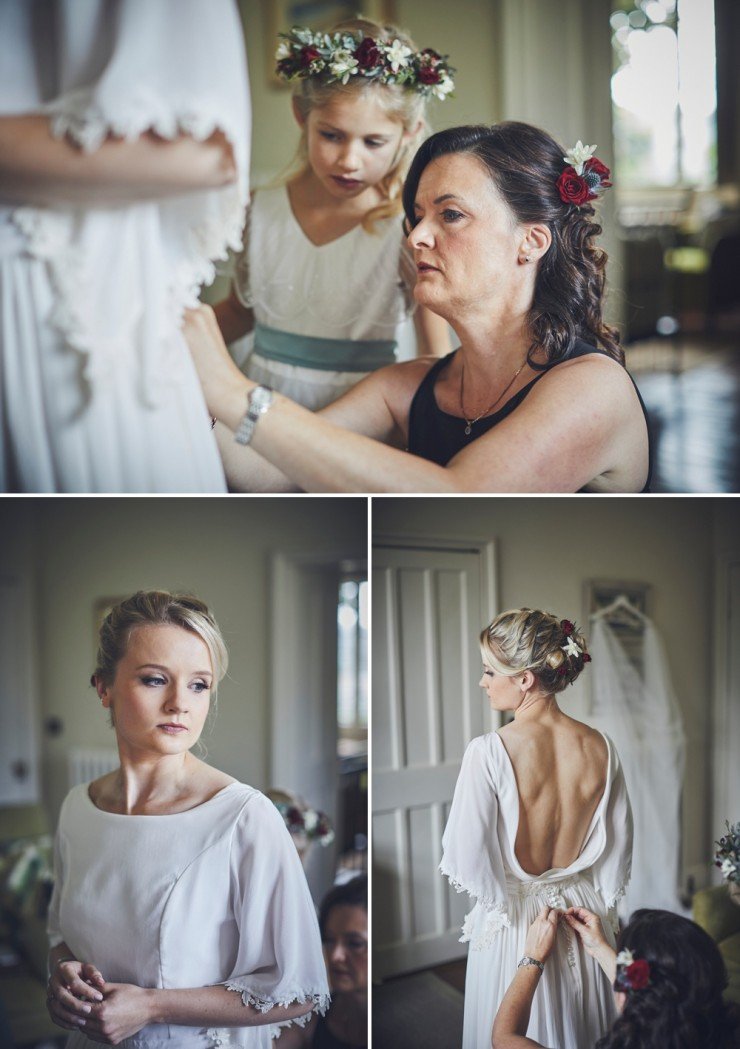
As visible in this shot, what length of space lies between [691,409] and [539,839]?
946 mm

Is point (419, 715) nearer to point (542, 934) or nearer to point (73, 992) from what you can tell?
point (542, 934)

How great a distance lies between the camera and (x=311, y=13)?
188cm

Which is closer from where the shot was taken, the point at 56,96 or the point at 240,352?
the point at 56,96

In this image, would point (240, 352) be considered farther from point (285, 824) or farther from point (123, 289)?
point (285, 824)

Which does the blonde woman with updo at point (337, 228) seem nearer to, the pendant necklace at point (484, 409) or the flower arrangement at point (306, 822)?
the pendant necklace at point (484, 409)

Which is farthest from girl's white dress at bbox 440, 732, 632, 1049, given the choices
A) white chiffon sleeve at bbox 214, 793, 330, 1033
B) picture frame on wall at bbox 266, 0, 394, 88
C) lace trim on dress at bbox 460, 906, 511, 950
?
picture frame on wall at bbox 266, 0, 394, 88

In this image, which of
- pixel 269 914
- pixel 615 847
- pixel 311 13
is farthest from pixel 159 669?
pixel 311 13

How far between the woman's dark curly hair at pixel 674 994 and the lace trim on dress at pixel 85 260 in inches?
57.8

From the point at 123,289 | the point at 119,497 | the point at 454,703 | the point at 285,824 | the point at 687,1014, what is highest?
the point at 123,289

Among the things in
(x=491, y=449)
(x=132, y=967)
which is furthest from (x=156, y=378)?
(x=132, y=967)

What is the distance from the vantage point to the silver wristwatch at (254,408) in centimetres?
188

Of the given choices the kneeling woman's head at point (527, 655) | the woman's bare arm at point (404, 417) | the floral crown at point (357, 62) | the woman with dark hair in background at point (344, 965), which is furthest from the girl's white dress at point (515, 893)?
the floral crown at point (357, 62)

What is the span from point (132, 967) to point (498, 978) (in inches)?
28.9

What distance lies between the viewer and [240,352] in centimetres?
191
